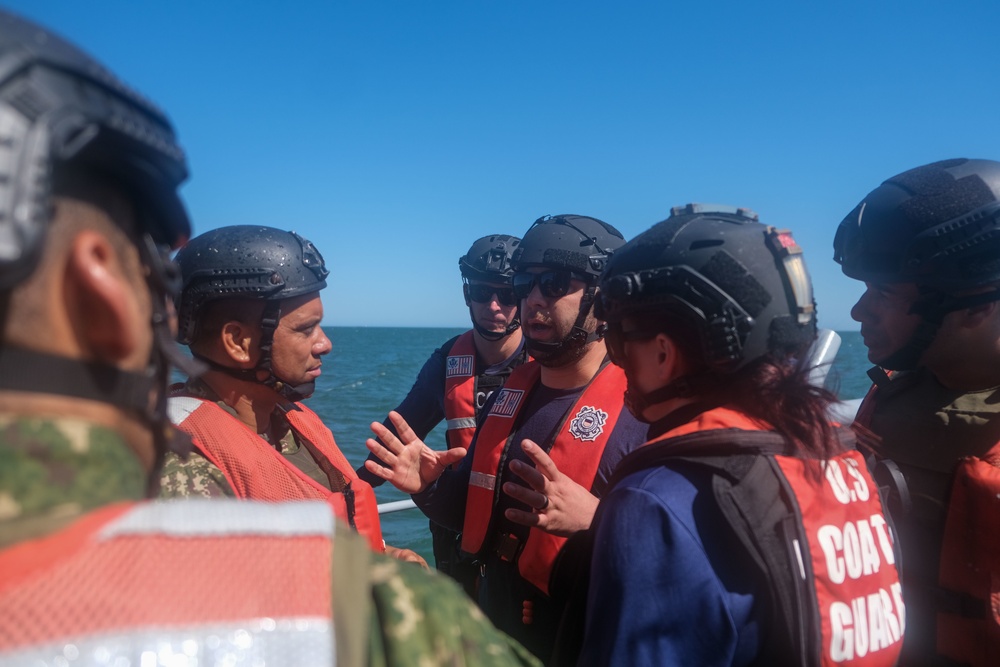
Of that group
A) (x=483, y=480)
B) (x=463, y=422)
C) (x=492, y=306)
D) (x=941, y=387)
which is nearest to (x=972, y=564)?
(x=941, y=387)

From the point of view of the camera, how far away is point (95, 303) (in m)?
0.93

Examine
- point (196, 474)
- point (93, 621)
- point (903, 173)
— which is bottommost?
point (196, 474)

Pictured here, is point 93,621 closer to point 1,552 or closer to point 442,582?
point 1,552

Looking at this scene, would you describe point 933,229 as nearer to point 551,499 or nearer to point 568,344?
point 568,344

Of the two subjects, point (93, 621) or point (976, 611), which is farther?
point (976, 611)

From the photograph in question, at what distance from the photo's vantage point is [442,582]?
115 cm

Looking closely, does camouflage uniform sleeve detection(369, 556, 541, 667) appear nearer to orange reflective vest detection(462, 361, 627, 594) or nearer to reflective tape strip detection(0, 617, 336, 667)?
reflective tape strip detection(0, 617, 336, 667)

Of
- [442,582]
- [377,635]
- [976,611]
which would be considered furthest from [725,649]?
[976,611]

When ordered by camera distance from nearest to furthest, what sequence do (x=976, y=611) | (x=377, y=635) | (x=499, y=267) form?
(x=377, y=635) < (x=976, y=611) < (x=499, y=267)

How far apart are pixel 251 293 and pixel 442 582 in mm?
2263

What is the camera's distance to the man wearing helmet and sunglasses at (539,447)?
2.98 meters

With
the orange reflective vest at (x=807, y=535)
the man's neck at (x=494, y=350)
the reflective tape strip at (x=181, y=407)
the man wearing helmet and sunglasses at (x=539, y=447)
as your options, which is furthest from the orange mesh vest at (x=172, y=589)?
the man's neck at (x=494, y=350)

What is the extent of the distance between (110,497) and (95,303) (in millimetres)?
Result: 277

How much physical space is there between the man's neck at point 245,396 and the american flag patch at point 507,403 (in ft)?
4.06
